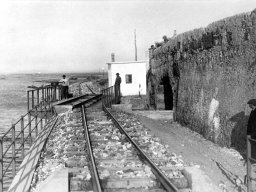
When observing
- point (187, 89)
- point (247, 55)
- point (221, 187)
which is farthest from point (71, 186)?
point (187, 89)

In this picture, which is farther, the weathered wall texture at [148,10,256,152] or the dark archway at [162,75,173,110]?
the dark archway at [162,75,173,110]

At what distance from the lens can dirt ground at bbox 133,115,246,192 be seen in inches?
279

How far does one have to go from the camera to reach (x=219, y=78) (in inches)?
412

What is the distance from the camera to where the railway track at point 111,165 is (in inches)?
245

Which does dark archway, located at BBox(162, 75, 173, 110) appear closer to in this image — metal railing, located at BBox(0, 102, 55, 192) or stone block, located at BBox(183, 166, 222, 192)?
metal railing, located at BBox(0, 102, 55, 192)

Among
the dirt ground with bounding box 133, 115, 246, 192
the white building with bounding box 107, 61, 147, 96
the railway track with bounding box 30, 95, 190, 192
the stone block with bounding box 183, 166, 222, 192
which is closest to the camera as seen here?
the stone block with bounding box 183, 166, 222, 192

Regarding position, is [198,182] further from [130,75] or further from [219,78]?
[130,75]

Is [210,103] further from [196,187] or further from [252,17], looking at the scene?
[196,187]

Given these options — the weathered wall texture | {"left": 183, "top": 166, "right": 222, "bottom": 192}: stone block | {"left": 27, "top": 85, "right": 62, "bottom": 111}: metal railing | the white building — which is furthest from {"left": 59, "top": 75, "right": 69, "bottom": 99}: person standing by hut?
{"left": 183, "top": 166, "right": 222, "bottom": 192}: stone block

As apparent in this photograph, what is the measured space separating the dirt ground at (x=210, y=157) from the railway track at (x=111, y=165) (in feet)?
2.83

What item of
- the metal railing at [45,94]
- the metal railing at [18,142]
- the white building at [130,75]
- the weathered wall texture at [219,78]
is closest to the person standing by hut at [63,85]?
the metal railing at [45,94]

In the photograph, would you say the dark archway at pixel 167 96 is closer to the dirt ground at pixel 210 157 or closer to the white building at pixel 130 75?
the dirt ground at pixel 210 157

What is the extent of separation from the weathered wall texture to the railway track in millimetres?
2379

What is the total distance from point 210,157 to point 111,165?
2673 mm
